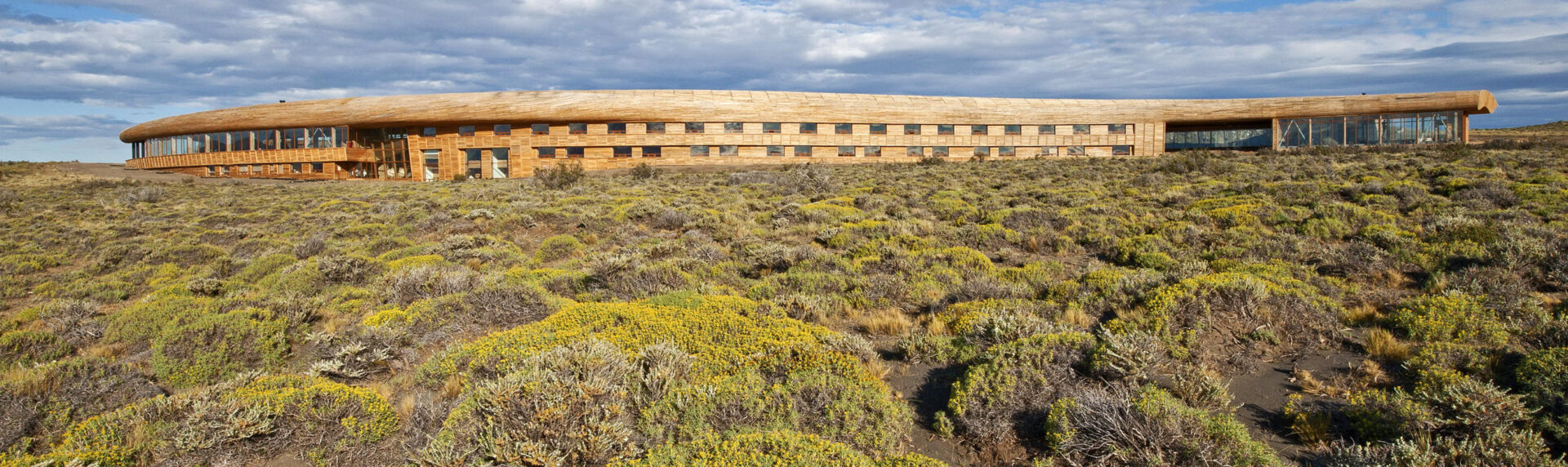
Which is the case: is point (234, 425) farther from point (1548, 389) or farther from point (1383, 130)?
point (1383, 130)

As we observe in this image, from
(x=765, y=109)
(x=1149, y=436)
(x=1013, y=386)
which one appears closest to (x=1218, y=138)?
(x=765, y=109)

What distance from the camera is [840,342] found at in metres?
6.00

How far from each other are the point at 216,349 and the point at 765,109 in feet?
105

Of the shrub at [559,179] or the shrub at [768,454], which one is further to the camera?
the shrub at [559,179]

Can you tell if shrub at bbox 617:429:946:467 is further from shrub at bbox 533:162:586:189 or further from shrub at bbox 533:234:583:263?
shrub at bbox 533:162:586:189

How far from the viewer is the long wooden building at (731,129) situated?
35531mm

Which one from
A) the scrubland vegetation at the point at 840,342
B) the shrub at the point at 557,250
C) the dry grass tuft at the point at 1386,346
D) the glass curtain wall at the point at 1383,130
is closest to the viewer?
the scrubland vegetation at the point at 840,342

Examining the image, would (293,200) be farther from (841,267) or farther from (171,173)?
(171,173)

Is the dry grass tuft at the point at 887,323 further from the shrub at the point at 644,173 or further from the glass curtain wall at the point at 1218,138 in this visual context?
the glass curtain wall at the point at 1218,138

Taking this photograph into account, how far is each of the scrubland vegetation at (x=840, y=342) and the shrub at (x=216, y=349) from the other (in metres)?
0.03

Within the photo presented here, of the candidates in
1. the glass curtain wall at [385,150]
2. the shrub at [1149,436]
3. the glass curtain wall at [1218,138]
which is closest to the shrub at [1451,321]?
the shrub at [1149,436]

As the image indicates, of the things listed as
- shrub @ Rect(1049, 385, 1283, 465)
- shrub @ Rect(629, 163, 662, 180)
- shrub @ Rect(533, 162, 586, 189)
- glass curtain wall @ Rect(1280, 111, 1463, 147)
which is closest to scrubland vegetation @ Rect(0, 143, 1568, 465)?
shrub @ Rect(1049, 385, 1283, 465)

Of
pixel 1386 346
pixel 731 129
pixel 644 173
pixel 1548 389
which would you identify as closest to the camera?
pixel 1548 389

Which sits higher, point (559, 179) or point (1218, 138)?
point (1218, 138)
